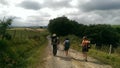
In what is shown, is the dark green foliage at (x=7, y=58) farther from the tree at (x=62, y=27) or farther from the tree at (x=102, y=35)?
the tree at (x=62, y=27)

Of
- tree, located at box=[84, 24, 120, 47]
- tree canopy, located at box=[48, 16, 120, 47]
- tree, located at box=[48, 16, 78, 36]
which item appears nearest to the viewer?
tree, located at box=[84, 24, 120, 47]

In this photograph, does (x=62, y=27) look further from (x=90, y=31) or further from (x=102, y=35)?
(x=102, y=35)

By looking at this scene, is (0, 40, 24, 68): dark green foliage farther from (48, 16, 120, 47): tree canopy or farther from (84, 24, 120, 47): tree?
(48, 16, 120, 47): tree canopy

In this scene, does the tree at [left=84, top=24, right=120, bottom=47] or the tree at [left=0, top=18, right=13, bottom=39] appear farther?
the tree at [left=84, top=24, right=120, bottom=47]

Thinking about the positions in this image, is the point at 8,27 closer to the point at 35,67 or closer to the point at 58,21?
the point at 35,67

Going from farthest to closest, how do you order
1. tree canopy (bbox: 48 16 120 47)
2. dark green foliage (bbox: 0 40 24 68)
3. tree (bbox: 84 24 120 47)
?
tree canopy (bbox: 48 16 120 47), tree (bbox: 84 24 120 47), dark green foliage (bbox: 0 40 24 68)

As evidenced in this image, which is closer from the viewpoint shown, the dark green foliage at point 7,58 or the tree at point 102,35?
the dark green foliage at point 7,58

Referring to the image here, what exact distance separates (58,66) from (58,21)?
72.6 m

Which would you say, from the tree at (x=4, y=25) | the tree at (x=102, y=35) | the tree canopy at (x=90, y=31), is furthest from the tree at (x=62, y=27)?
the tree at (x=4, y=25)

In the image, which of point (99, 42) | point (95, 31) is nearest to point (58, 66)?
point (99, 42)

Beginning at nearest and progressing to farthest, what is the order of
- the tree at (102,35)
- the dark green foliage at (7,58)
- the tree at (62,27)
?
the dark green foliage at (7,58)
the tree at (102,35)
the tree at (62,27)

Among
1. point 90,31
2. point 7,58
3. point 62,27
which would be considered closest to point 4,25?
point 7,58

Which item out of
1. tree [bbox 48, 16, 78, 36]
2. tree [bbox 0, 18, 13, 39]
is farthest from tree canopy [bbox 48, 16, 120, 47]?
tree [bbox 0, 18, 13, 39]

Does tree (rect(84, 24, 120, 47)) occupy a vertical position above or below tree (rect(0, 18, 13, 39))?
below
